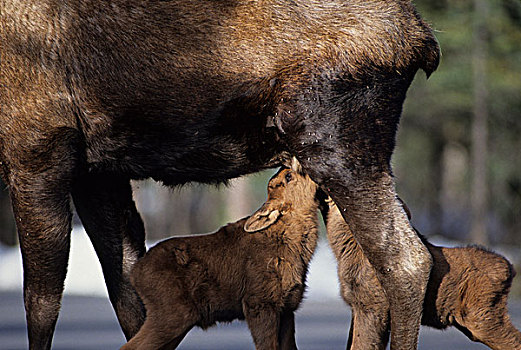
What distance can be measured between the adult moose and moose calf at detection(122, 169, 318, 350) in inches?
37.4

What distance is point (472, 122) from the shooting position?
2905 centimetres

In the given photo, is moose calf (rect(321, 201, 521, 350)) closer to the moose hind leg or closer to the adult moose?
the adult moose

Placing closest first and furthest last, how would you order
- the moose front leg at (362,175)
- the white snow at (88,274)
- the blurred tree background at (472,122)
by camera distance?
the moose front leg at (362,175) → the white snow at (88,274) → the blurred tree background at (472,122)

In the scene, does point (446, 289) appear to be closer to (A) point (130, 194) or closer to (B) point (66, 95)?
(A) point (130, 194)

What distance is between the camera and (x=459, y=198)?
4606cm

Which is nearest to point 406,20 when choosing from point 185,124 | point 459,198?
point 185,124

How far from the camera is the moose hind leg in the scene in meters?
6.70

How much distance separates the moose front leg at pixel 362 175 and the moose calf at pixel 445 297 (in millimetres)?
802

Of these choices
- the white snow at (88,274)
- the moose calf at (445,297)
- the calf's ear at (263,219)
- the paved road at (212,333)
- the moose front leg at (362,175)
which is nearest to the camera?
the moose front leg at (362,175)

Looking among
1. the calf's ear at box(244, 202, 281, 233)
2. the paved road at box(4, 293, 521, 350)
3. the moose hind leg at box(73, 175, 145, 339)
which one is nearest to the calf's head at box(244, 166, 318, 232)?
the calf's ear at box(244, 202, 281, 233)

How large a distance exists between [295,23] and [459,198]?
135 feet

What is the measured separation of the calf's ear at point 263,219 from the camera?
708 cm

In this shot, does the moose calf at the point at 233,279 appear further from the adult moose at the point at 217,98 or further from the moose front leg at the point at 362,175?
the moose front leg at the point at 362,175

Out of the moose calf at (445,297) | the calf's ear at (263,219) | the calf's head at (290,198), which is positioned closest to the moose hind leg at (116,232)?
the calf's ear at (263,219)
